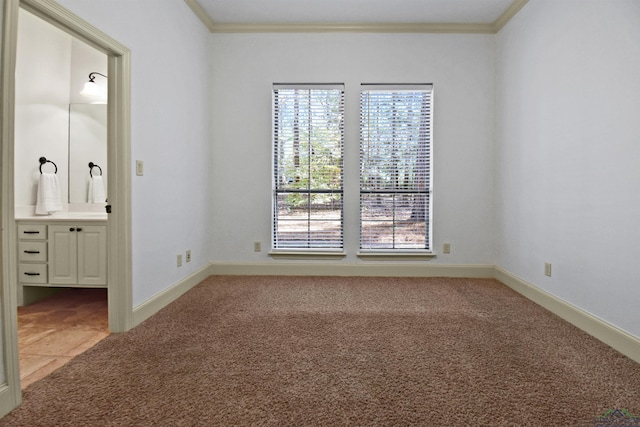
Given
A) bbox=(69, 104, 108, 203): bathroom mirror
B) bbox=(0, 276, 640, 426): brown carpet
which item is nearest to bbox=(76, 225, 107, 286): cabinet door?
bbox=(0, 276, 640, 426): brown carpet

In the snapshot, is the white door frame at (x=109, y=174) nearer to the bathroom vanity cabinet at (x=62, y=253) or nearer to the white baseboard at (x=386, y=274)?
the white baseboard at (x=386, y=274)

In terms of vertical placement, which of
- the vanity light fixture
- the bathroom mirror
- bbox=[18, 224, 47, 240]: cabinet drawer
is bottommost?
bbox=[18, 224, 47, 240]: cabinet drawer

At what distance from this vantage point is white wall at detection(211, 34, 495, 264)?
387 centimetres

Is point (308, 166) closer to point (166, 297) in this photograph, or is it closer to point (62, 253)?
point (166, 297)

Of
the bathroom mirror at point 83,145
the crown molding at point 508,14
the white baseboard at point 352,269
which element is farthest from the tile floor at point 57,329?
the crown molding at point 508,14

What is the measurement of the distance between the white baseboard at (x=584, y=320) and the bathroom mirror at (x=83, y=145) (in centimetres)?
443

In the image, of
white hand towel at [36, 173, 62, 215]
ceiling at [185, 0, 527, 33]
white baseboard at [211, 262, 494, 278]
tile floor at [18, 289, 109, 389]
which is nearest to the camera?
tile floor at [18, 289, 109, 389]

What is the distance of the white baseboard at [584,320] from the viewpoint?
6.72ft

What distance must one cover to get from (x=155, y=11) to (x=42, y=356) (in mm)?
2641

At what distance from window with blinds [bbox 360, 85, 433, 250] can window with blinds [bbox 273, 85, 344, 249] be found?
0.32 meters

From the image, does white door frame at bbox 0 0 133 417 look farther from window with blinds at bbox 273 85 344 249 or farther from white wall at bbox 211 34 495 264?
window with blinds at bbox 273 85 344 249

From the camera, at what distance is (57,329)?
8.01 ft

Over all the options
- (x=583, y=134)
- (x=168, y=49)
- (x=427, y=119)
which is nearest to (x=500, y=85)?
(x=427, y=119)

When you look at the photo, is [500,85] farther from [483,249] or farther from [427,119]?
[483,249]
